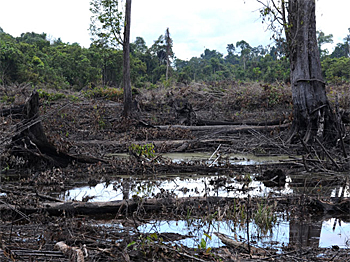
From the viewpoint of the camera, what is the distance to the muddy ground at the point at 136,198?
3.23 metres

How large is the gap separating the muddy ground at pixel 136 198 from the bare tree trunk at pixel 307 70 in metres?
1.06

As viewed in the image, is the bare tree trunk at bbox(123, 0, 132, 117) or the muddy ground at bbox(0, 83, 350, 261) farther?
the bare tree trunk at bbox(123, 0, 132, 117)

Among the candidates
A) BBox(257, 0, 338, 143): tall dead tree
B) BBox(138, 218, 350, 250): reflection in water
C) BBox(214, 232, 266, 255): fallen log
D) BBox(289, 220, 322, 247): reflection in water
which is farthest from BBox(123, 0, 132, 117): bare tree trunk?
BBox(214, 232, 266, 255): fallen log

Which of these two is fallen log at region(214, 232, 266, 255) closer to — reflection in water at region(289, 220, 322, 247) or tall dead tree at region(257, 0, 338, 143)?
reflection in water at region(289, 220, 322, 247)

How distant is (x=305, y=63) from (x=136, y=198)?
7.51 metres

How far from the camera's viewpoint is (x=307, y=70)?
10320 mm

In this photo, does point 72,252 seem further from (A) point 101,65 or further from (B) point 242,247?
(A) point 101,65

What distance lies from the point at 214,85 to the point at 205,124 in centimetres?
843

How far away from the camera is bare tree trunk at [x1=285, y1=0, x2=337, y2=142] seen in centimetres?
1015

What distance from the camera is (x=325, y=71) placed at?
34.0m

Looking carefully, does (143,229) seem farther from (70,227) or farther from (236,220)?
(236,220)

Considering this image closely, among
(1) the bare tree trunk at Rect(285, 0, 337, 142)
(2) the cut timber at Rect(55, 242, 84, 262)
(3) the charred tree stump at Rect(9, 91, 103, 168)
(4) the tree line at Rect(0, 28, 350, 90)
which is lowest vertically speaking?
(2) the cut timber at Rect(55, 242, 84, 262)

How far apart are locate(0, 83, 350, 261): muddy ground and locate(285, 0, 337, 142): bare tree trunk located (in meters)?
1.06

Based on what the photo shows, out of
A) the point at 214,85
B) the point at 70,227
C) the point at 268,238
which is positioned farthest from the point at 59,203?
the point at 214,85
